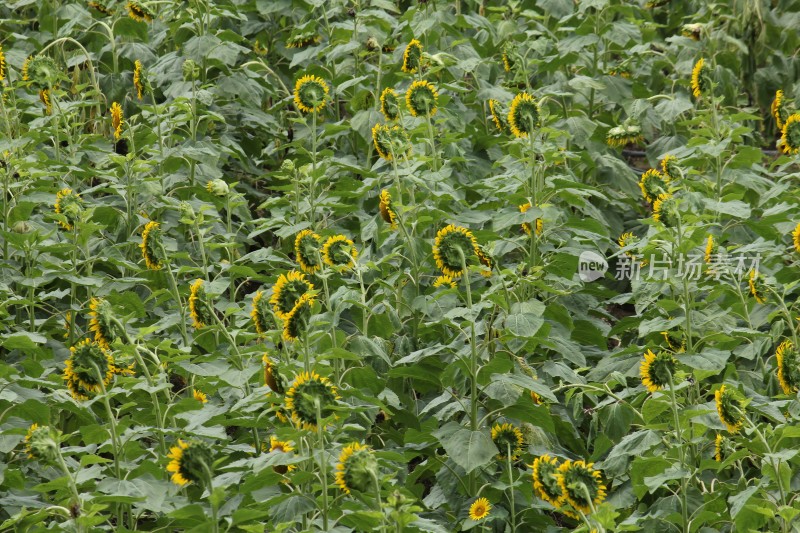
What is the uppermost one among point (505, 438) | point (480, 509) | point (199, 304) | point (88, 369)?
point (88, 369)

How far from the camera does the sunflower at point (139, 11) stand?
4.91 meters

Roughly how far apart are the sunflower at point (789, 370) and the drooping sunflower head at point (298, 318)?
1.36 m

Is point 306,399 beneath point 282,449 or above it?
above

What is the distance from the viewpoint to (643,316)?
12.8 feet

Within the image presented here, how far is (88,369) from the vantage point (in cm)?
291

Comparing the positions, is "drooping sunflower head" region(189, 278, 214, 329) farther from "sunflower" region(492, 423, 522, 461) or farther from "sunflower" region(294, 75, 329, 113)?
"sunflower" region(294, 75, 329, 113)

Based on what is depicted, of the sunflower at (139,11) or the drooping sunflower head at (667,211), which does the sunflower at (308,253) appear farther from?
the sunflower at (139,11)

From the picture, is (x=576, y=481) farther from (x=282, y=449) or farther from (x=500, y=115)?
(x=500, y=115)

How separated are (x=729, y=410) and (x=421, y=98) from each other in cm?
162

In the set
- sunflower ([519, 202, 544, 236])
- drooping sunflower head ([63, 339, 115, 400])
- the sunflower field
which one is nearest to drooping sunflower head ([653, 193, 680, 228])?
the sunflower field

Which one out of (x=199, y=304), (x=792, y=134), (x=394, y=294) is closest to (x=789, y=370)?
(x=792, y=134)

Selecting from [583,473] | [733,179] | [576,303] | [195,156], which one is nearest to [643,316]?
[576,303]

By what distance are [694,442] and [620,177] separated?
1.99 meters

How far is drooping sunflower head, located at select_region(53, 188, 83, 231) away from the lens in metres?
3.74
